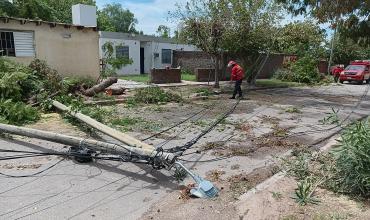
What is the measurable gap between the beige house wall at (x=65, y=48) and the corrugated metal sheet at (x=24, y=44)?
17 cm

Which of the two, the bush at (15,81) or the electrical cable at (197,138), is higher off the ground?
the bush at (15,81)

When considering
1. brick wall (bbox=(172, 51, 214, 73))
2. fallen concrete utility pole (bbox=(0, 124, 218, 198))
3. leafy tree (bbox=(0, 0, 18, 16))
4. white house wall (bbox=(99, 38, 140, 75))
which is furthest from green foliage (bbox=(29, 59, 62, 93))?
brick wall (bbox=(172, 51, 214, 73))

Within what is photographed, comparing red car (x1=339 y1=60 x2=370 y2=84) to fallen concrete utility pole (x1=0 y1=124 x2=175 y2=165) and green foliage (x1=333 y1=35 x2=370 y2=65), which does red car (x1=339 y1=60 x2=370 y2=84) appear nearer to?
green foliage (x1=333 y1=35 x2=370 y2=65)

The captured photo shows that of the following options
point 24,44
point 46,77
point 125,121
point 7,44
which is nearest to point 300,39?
point 24,44

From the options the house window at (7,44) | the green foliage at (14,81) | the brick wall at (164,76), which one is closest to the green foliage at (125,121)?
the green foliage at (14,81)

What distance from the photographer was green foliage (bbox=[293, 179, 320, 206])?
208 inches

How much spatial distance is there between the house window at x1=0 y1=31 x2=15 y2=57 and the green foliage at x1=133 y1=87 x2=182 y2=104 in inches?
225

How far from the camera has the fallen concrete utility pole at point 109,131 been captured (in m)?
6.86

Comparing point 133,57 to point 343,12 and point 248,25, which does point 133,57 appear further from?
point 343,12

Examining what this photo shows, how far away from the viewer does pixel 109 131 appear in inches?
315

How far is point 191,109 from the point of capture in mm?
14281

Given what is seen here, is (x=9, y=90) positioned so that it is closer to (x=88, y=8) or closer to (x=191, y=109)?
(x=191, y=109)

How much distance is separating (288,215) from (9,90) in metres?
10.6

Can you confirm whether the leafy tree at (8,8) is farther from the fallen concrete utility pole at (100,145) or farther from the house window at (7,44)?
the fallen concrete utility pole at (100,145)
